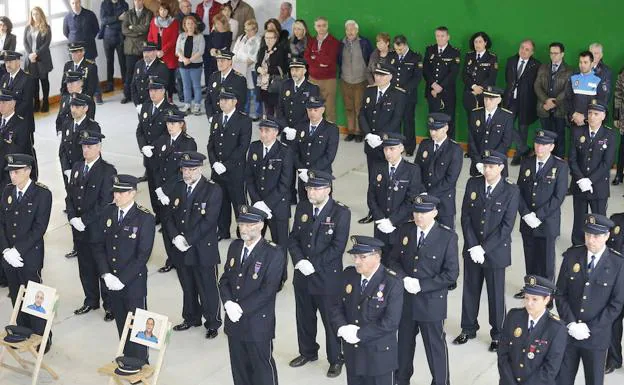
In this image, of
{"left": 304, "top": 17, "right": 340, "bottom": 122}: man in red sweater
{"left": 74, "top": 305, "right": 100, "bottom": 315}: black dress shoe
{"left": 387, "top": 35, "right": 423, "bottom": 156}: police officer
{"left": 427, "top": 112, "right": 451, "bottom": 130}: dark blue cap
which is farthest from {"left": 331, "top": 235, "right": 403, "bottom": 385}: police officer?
{"left": 304, "top": 17, "right": 340, "bottom": 122}: man in red sweater

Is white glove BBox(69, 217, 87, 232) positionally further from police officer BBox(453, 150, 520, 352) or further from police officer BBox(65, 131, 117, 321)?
police officer BBox(453, 150, 520, 352)

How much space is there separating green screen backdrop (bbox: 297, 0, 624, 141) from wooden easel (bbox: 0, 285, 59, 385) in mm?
8144

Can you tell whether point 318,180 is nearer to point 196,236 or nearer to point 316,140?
point 196,236

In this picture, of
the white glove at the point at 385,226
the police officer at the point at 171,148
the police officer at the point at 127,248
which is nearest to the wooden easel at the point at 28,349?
the police officer at the point at 127,248

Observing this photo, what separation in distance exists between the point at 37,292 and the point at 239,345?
6.25 ft

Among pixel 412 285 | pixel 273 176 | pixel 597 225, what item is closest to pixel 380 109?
pixel 273 176

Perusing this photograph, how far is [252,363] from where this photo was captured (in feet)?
27.3

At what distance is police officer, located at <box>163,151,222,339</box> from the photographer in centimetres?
963

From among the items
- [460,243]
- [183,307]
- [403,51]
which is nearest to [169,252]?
[183,307]

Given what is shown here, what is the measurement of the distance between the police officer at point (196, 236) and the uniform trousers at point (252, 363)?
154 cm

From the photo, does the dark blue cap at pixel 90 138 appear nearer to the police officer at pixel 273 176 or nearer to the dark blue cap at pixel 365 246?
the police officer at pixel 273 176

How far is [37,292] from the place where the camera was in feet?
29.5

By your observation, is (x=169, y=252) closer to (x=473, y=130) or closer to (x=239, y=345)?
(x=239, y=345)

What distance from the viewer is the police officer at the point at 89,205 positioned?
10188 mm
